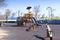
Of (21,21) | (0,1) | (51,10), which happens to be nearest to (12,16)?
(51,10)

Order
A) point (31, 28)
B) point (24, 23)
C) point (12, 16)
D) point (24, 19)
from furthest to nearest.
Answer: point (12, 16), point (24, 23), point (24, 19), point (31, 28)

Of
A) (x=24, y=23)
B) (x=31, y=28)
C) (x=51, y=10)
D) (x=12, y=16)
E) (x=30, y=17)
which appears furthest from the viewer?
(x=12, y=16)

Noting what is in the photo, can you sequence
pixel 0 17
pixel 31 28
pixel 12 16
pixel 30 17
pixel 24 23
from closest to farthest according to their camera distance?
1. pixel 31 28
2. pixel 30 17
3. pixel 24 23
4. pixel 0 17
5. pixel 12 16

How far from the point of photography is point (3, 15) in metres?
114

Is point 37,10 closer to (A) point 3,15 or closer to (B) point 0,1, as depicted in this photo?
(A) point 3,15

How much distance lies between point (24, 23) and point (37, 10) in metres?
47.0

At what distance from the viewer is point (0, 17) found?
111 m

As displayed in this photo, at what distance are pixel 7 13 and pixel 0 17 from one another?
13.0ft

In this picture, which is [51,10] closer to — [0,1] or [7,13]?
[7,13]

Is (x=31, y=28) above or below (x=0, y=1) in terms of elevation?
below

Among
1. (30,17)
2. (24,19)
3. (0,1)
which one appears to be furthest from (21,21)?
(0,1)

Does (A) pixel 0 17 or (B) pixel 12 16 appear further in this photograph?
(B) pixel 12 16

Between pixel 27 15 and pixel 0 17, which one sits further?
pixel 0 17

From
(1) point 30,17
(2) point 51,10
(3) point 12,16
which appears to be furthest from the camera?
(3) point 12,16
